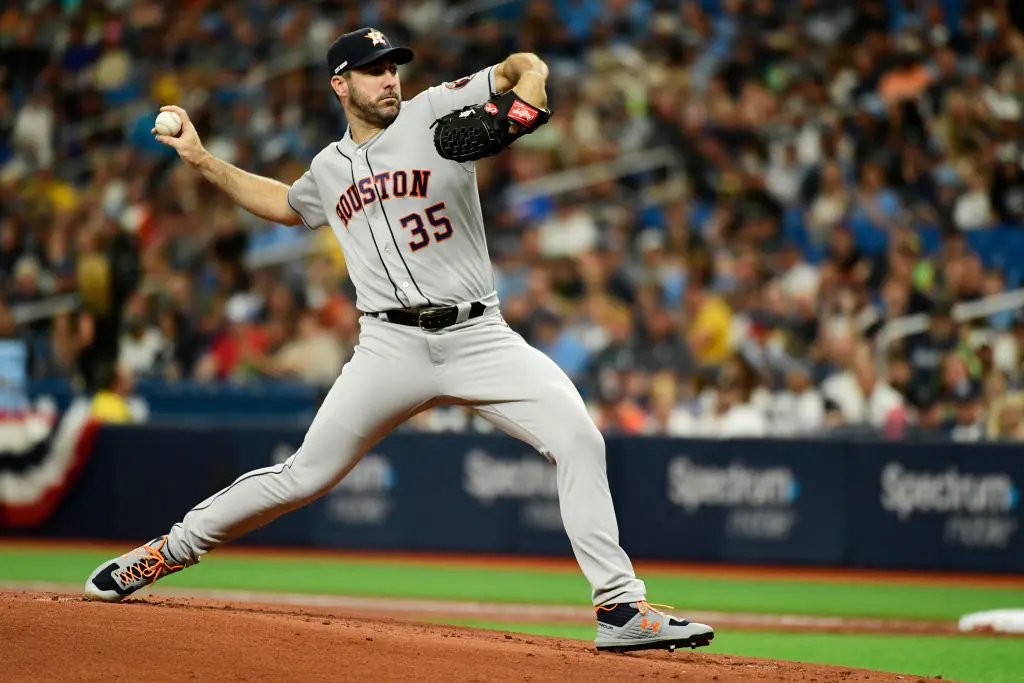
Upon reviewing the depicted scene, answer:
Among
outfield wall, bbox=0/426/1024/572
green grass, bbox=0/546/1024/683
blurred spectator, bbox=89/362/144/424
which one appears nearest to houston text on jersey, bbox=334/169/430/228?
green grass, bbox=0/546/1024/683

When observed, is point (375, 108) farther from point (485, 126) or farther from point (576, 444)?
point (576, 444)

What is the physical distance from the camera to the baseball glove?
508cm

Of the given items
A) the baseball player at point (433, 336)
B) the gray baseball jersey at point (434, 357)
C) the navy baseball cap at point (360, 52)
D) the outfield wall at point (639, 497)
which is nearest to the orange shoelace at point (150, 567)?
the baseball player at point (433, 336)

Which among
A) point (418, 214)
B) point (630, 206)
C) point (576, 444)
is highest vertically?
point (630, 206)

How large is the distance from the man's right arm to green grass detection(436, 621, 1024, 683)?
241cm

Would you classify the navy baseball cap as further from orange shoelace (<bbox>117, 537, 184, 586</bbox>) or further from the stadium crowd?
the stadium crowd

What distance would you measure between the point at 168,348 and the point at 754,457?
5785 millimetres

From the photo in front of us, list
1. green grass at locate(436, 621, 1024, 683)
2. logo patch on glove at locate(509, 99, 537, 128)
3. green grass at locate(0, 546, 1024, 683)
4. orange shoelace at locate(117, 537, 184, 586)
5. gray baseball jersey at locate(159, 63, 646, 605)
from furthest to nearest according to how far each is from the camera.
Result: green grass at locate(0, 546, 1024, 683) < green grass at locate(436, 621, 1024, 683) < orange shoelace at locate(117, 537, 184, 586) < gray baseball jersey at locate(159, 63, 646, 605) < logo patch on glove at locate(509, 99, 537, 128)

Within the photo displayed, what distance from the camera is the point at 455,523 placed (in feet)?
40.3

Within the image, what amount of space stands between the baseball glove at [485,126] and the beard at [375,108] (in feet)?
0.77

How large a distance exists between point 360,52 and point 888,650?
4108 millimetres

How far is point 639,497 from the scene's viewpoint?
12062 millimetres

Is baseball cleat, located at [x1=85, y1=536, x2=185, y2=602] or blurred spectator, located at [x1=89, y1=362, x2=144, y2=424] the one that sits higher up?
blurred spectator, located at [x1=89, y1=362, x2=144, y2=424]

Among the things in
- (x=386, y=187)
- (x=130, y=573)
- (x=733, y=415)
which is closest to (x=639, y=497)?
(x=733, y=415)
